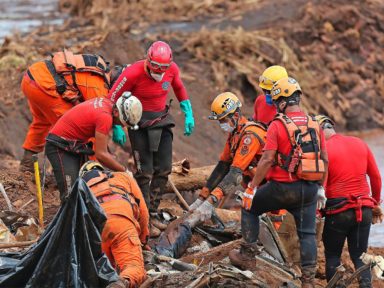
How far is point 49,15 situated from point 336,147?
2375 cm

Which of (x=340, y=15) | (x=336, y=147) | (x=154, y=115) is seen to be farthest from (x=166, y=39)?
(x=336, y=147)

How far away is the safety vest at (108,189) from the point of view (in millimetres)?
8648

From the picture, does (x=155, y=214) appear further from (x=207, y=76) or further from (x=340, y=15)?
(x=340, y=15)

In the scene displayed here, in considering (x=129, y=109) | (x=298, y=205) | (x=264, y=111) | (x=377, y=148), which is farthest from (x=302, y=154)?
(x=377, y=148)

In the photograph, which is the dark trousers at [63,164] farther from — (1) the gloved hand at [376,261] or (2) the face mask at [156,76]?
(1) the gloved hand at [376,261]

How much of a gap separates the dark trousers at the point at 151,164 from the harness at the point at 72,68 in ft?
3.87

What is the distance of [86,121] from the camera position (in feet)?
32.5

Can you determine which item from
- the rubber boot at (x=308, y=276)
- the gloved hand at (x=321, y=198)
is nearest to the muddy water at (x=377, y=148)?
the gloved hand at (x=321, y=198)

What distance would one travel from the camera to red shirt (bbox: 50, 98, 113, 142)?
9.76 m

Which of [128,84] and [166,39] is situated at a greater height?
[128,84]

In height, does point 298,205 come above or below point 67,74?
below

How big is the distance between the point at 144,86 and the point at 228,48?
12.4 m

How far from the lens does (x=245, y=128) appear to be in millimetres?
10094

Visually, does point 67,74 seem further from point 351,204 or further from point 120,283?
point 120,283
